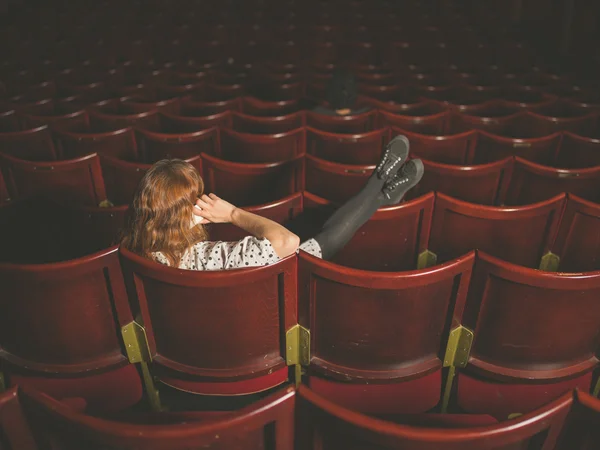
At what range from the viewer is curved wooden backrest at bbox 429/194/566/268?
0.55 m

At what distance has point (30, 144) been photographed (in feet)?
3.07

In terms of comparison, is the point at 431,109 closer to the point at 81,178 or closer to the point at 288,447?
the point at 81,178

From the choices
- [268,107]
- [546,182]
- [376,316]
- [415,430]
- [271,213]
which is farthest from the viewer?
[268,107]

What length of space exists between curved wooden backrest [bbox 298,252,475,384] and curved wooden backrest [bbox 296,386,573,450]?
13 cm

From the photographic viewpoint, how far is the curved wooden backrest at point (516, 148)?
2.96 ft

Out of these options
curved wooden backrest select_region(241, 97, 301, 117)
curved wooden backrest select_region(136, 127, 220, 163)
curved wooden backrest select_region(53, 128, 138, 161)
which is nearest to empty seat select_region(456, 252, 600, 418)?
curved wooden backrest select_region(136, 127, 220, 163)

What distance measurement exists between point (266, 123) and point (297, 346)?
71cm

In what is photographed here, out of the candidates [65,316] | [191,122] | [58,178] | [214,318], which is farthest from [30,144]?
[214,318]

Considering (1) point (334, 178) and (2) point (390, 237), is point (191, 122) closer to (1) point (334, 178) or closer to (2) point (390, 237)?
(1) point (334, 178)

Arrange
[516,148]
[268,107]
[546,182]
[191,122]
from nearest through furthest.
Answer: [546,182]
[516,148]
[191,122]
[268,107]

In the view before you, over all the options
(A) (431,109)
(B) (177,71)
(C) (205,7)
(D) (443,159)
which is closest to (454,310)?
(D) (443,159)

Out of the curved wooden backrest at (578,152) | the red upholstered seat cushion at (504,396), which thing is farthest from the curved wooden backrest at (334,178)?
the curved wooden backrest at (578,152)

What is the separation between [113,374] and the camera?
1.59ft

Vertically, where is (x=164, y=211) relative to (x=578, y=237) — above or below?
above
